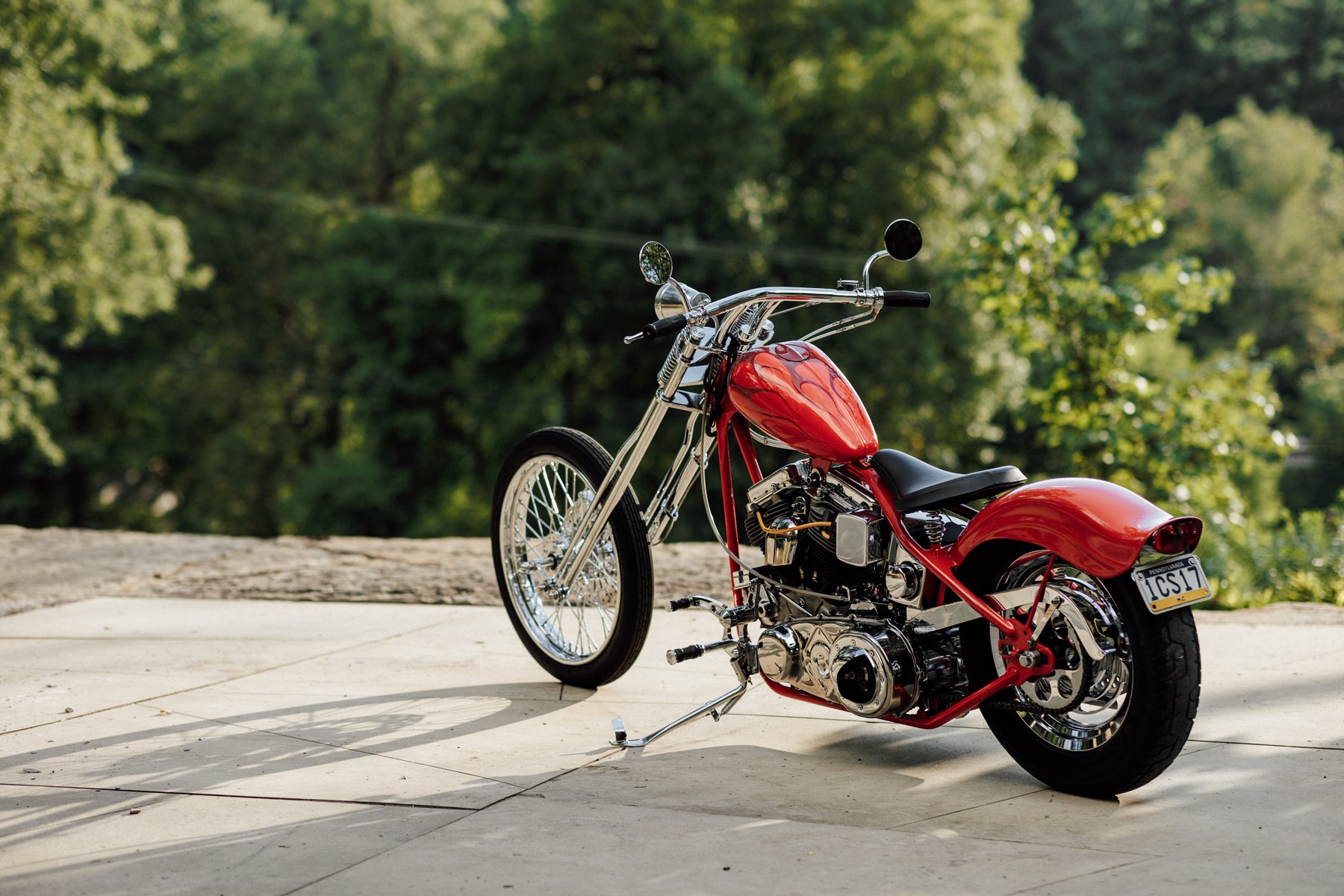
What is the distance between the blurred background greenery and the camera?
21.9 m

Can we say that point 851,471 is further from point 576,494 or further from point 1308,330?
point 1308,330

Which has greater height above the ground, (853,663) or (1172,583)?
(1172,583)

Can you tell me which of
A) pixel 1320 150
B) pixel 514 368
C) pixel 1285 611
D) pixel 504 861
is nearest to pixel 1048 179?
pixel 1285 611

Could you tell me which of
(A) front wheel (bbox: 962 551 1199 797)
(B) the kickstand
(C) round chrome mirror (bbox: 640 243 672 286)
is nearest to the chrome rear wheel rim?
(A) front wheel (bbox: 962 551 1199 797)

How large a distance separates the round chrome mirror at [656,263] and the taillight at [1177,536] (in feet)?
5.64

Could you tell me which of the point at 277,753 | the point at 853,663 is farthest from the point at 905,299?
the point at 277,753

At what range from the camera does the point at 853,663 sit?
373 cm

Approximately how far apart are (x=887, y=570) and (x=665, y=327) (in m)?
0.97

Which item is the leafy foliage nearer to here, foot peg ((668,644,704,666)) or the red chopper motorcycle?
the red chopper motorcycle

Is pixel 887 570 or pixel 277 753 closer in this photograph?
pixel 887 570

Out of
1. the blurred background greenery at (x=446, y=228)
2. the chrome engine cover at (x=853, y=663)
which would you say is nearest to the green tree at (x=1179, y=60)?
the blurred background greenery at (x=446, y=228)

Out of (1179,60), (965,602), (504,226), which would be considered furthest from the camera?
(1179,60)

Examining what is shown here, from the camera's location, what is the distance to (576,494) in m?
4.92

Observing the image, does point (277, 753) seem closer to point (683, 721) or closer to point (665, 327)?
point (683, 721)
